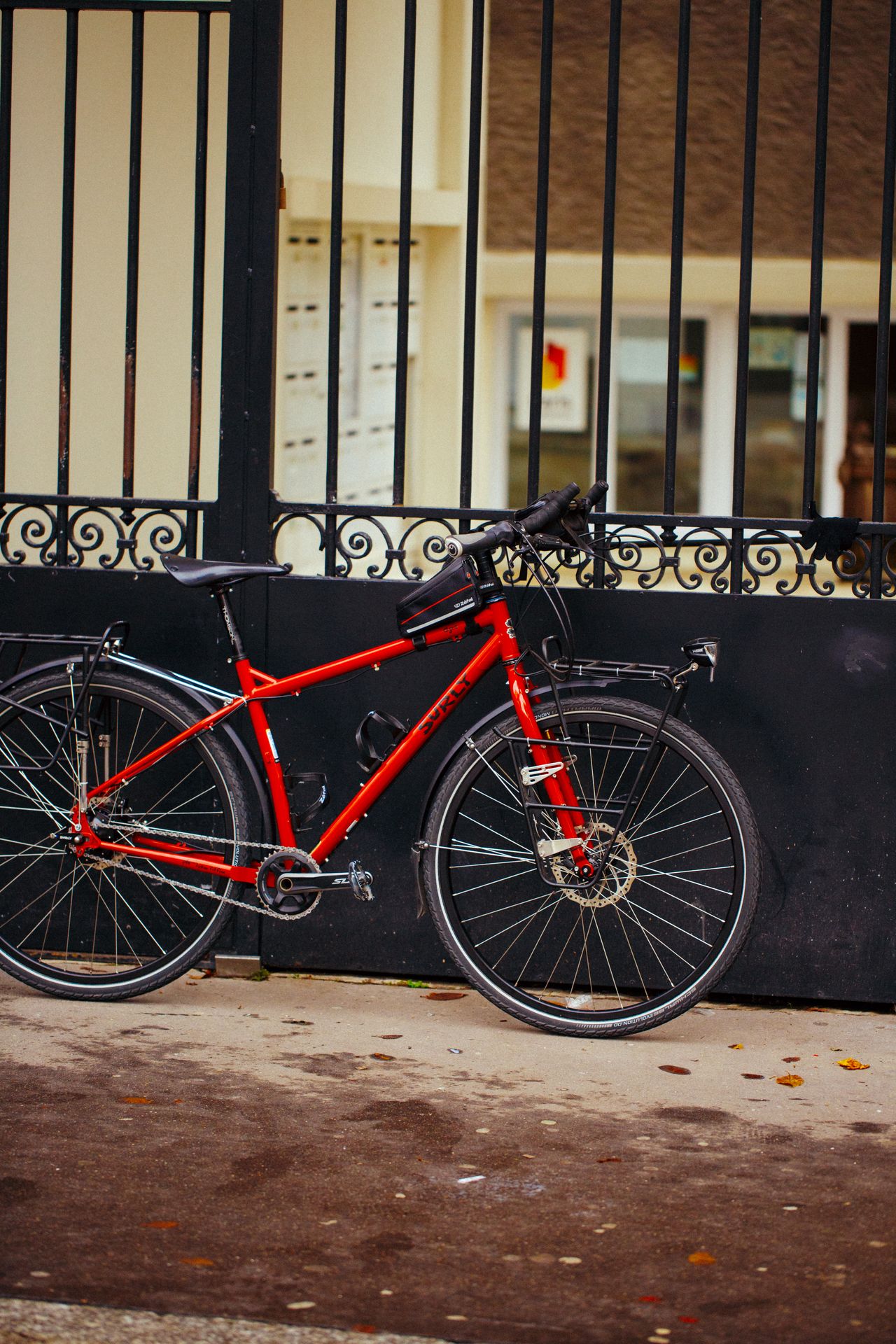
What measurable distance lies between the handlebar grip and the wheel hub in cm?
81

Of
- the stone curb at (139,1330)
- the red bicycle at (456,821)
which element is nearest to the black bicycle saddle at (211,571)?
the red bicycle at (456,821)

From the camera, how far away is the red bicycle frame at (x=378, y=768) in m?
4.49

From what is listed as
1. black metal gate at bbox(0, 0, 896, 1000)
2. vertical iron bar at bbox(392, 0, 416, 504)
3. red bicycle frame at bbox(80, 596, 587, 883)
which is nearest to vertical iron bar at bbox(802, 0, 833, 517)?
black metal gate at bbox(0, 0, 896, 1000)

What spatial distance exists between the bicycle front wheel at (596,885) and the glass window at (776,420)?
30.8ft

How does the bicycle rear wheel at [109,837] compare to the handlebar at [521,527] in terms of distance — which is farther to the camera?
the bicycle rear wheel at [109,837]

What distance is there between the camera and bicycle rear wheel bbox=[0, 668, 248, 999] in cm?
466

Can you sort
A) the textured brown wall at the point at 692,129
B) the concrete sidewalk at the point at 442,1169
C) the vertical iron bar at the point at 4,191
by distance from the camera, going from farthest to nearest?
the textured brown wall at the point at 692,129
the vertical iron bar at the point at 4,191
the concrete sidewalk at the point at 442,1169

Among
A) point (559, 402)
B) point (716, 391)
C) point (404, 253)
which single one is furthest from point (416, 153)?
point (404, 253)

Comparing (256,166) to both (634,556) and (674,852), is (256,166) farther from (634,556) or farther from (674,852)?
(674,852)

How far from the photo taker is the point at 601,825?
14.8 ft

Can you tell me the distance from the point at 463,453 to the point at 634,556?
625 mm

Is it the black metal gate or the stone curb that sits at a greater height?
the black metal gate

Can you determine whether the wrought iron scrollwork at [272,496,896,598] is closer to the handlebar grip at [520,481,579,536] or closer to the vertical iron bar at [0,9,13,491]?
the handlebar grip at [520,481,579,536]

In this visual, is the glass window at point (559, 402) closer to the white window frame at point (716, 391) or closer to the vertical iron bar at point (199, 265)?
the white window frame at point (716, 391)
